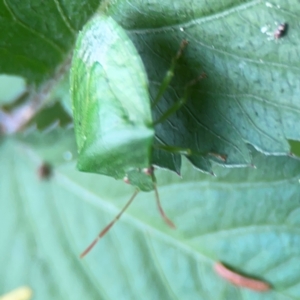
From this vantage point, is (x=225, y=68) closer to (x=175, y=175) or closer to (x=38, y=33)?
(x=175, y=175)

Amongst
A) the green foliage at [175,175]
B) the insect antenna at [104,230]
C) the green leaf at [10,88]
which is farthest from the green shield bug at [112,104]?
the green leaf at [10,88]

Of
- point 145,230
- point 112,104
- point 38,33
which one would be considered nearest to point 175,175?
point 145,230

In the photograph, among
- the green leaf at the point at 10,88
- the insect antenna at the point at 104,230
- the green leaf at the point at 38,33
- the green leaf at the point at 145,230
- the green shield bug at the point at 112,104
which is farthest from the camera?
the green leaf at the point at 10,88

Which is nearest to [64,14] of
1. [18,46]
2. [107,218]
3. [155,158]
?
[18,46]

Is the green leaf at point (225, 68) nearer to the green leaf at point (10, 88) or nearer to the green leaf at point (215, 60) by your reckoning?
the green leaf at point (215, 60)

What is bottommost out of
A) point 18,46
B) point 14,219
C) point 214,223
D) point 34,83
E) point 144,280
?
→ point 144,280

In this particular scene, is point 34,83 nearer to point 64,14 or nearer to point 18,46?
point 18,46
